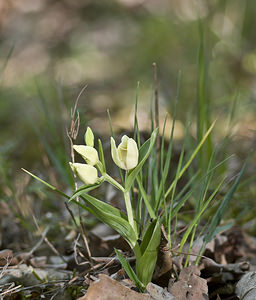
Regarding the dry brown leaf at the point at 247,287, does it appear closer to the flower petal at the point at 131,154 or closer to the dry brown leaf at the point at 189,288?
the dry brown leaf at the point at 189,288

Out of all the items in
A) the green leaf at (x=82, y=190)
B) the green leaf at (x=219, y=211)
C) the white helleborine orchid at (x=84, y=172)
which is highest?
the white helleborine orchid at (x=84, y=172)

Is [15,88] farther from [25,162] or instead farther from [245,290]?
[245,290]

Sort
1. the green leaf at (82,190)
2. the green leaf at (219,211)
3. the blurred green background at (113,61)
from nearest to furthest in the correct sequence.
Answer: the green leaf at (82,190) → the green leaf at (219,211) → the blurred green background at (113,61)

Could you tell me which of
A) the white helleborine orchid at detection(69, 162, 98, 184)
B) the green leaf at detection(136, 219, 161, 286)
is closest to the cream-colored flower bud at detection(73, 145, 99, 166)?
the white helleborine orchid at detection(69, 162, 98, 184)

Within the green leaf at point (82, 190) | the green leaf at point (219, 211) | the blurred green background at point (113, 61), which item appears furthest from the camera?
the blurred green background at point (113, 61)

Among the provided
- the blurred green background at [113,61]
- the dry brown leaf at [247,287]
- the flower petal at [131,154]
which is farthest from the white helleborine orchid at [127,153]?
the blurred green background at [113,61]

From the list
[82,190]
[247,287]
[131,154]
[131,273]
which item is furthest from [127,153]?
[247,287]

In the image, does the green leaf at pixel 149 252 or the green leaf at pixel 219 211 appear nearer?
the green leaf at pixel 149 252
